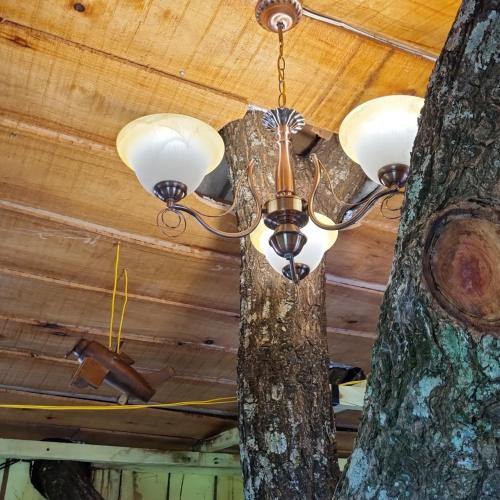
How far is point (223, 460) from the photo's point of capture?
4676 mm

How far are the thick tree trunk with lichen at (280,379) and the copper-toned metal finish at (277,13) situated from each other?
0.59 meters

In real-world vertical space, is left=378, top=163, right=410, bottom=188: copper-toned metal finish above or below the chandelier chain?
below

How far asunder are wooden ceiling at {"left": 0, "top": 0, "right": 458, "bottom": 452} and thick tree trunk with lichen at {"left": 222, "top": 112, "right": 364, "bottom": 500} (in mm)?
424

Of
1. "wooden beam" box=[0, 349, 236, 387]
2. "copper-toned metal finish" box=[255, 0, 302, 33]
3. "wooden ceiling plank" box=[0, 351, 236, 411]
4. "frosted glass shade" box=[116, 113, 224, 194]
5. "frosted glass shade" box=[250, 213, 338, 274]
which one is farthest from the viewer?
"wooden ceiling plank" box=[0, 351, 236, 411]

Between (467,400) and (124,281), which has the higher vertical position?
(124,281)

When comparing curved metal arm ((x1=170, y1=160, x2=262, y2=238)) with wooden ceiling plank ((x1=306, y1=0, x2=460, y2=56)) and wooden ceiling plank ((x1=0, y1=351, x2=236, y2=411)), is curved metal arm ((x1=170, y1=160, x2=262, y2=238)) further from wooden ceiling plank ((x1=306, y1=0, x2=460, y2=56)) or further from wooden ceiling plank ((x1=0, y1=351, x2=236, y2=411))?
wooden ceiling plank ((x1=0, y1=351, x2=236, y2=411))

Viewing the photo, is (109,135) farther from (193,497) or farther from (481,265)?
(193,497)

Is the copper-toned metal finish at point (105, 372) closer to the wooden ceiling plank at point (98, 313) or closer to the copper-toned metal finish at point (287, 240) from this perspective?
the wooden ceiling plank at point (98, 313)

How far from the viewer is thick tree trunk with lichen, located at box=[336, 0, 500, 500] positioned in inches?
28.9

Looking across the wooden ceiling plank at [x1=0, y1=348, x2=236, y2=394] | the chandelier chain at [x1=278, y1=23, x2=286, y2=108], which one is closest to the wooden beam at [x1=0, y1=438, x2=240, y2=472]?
the wooden ceiling plank at [x1=0, y1=348, x2=236, y2=394]

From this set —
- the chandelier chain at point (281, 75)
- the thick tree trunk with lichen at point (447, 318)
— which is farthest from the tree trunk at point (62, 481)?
the thick tree trunk with lichen at point (447, 318)

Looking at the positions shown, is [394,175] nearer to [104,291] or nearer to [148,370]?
[104,291]

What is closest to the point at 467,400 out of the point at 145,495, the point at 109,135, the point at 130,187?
the point at 109,135

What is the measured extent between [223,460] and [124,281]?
7.55 ft
